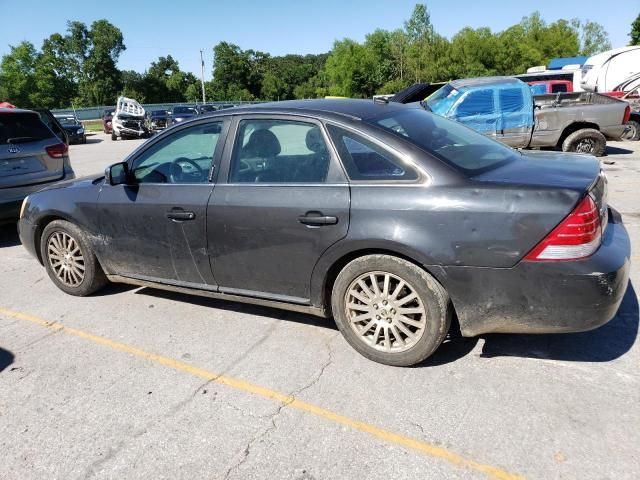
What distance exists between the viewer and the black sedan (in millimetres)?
2695

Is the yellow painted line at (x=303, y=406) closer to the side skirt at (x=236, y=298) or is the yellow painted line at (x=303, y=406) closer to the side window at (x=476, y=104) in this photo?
the side skirt at (x=236, y=298)

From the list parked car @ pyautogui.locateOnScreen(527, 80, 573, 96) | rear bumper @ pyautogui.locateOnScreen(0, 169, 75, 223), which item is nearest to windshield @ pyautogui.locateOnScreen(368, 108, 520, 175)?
rear bumper @ pyautogui.locateOnScreen(0, 169, 75, 223)

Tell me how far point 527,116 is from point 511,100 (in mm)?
480

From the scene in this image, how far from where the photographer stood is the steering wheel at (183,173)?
12.4 ft

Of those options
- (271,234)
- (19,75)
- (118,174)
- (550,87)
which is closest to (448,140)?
(271,234)

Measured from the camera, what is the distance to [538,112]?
35.7ft

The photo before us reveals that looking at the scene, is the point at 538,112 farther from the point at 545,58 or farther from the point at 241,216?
the point at 545,58

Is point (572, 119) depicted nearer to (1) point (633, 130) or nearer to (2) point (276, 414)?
(1) point (633, 130)

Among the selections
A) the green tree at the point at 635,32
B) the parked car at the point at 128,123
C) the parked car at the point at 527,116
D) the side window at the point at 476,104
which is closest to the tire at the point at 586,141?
the parked car at the point at 527,116

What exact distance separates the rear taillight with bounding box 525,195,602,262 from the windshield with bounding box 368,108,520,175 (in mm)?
597

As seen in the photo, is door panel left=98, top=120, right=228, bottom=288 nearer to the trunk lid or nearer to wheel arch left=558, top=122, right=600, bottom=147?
the trunk lid

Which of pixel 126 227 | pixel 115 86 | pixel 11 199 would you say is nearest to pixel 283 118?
pixel 126 227

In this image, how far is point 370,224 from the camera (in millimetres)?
2996

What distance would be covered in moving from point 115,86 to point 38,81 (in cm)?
1679
